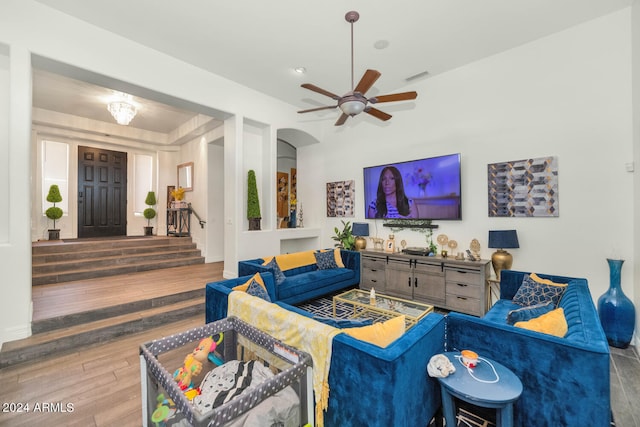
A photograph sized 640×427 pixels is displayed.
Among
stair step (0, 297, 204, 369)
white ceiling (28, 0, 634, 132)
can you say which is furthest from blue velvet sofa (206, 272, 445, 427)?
white ceiling (28, 0, 634, 132)

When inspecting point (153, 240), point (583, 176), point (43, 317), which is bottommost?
point (43, 317)

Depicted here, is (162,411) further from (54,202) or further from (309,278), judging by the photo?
(54,202)

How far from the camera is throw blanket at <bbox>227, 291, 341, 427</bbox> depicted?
1654 millimetres

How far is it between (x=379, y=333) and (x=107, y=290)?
429cm

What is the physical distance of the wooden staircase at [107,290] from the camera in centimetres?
293

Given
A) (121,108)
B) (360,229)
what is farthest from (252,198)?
(121,108)

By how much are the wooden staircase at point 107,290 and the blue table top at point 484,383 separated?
3450 millimetres

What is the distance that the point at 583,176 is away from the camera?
3.37 metres

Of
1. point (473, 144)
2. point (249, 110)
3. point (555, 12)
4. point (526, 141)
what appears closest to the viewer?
point (555, 12)

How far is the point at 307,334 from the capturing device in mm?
1758

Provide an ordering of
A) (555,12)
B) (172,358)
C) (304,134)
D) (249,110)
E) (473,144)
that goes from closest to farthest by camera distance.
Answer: (172,358) < (555,12) < (473,144) < (249,110) < (304,134)

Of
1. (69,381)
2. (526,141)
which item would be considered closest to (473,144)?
(526,141)

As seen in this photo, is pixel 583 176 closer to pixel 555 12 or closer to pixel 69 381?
pixel 555 12

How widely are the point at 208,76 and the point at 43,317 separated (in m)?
3.98
